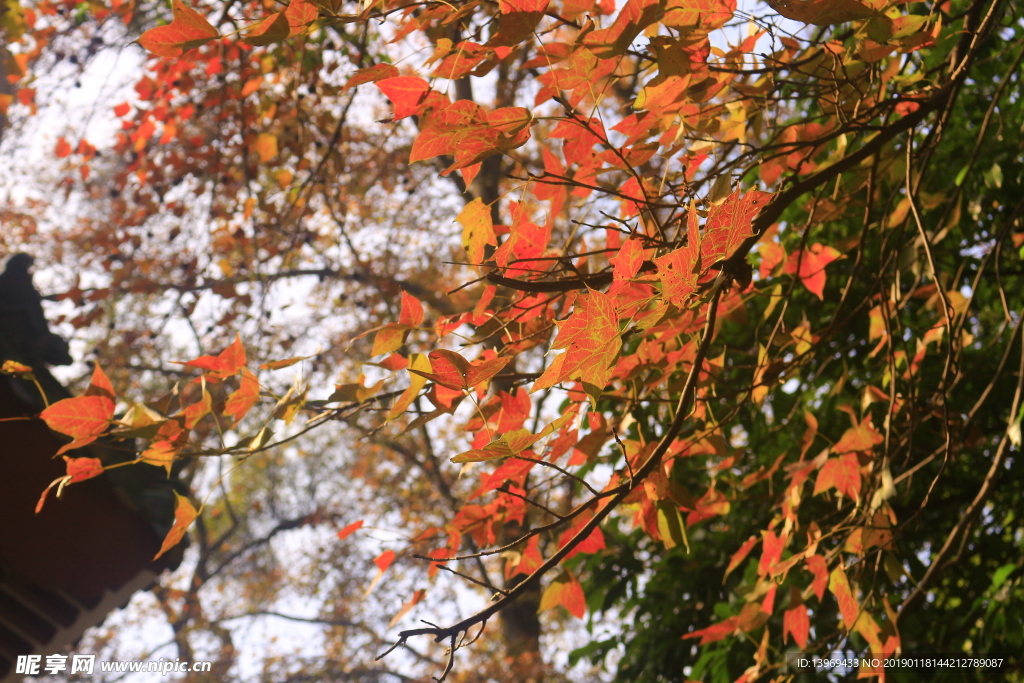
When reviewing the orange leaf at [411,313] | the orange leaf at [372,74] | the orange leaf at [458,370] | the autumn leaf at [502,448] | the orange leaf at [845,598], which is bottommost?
the autumn leaf at [502,448]

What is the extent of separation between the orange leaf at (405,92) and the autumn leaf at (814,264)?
0.75 metres

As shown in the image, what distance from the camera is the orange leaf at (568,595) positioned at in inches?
45.1

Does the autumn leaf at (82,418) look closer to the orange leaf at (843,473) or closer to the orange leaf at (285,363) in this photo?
the orange leaf at (285,363)

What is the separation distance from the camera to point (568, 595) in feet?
3.77

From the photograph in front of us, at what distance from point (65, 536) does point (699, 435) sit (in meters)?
1.47

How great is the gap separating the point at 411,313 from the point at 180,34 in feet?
1.34

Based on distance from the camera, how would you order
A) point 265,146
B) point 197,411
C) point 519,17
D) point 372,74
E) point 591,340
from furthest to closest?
point 265,146
point 197,411
point 372,74
point 519,17
point 591,340

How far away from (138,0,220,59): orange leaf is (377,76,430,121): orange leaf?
208mm

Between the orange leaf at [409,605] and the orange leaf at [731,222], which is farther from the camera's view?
the orange leaf at [409,605]

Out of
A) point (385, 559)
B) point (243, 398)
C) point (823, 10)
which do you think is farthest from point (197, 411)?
point (823, 10)

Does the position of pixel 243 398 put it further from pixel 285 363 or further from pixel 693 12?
pixel 693 12

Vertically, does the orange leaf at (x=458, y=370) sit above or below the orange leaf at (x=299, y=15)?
below

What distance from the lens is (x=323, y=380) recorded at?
7.21 metres

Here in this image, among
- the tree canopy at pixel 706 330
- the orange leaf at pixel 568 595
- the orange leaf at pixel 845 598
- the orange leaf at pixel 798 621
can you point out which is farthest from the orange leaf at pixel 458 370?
the orange leaf at pixel 798 621
